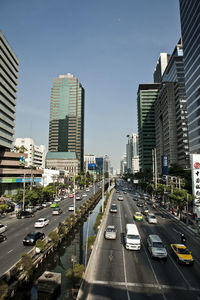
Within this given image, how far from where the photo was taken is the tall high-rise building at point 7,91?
7381 cm

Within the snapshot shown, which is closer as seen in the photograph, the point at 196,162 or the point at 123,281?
the point at 123,281

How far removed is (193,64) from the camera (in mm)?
82875

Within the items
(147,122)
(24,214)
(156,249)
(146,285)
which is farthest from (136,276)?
(147,122)

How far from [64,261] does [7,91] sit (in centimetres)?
7335

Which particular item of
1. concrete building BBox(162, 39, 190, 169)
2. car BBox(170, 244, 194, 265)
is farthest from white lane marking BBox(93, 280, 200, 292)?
concrete building BBox(162, 39, 190, 169)

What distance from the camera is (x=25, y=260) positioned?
19016 mm

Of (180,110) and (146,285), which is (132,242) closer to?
(146,285)

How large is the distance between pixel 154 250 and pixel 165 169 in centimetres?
4351

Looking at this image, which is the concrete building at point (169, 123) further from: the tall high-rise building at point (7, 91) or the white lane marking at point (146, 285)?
the white lane marking at point (146, 285)

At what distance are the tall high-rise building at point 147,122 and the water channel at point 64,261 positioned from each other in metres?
144

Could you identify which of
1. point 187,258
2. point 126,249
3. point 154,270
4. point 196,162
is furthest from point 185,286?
point 196,162

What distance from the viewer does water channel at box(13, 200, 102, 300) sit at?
17703 millimetres

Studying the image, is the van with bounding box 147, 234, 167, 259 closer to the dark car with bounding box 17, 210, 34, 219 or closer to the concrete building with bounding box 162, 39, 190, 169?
the dark car with bounding box 17, 210, 34, 219

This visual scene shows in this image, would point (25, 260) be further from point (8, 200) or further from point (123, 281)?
point (8, 200)
